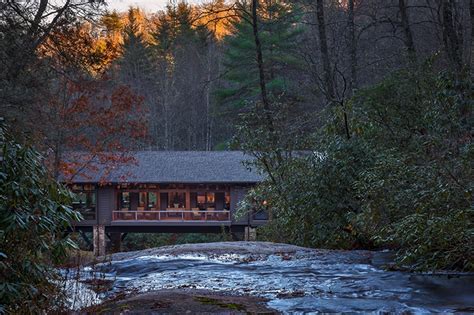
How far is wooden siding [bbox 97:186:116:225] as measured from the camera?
99.4ft

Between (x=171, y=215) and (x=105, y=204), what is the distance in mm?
3742

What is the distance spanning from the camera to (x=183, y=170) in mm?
30344

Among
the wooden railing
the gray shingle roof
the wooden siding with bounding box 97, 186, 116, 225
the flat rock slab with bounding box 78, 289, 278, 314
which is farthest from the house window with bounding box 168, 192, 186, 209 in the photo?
the flat rock slab with bounding box 78, 289, 278, 314

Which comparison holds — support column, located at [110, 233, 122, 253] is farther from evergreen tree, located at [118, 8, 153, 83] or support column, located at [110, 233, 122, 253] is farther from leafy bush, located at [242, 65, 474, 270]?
evergreen tree, located at [118, 8, 153, 83]

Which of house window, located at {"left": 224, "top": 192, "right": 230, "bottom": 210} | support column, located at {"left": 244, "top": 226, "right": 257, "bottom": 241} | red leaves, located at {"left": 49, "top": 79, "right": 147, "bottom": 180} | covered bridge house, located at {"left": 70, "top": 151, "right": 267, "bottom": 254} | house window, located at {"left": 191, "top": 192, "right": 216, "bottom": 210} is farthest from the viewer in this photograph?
house window, located at {"left": 191, "top": 192, "right": 216, "bottom": 210}

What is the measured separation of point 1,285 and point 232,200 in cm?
2513

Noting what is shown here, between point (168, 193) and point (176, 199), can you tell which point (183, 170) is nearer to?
point (168, 193)

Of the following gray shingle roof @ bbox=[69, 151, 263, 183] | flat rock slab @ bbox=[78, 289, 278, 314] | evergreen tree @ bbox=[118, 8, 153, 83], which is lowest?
flat rock slab @ bbox=[78, 289, 278, 314]

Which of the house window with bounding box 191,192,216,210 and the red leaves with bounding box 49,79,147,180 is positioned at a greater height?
the red leaves with bounding box 49,79,147,180

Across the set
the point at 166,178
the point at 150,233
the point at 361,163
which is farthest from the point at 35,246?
the point at 150,233

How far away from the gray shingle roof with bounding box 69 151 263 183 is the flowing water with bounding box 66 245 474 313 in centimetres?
1684

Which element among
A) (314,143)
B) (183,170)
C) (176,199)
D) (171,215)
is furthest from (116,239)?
(314,143)

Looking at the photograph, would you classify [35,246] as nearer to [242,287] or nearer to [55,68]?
[242,287]

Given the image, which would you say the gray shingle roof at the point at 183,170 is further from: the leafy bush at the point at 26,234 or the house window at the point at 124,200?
the leafy bush at the point at 26,234
